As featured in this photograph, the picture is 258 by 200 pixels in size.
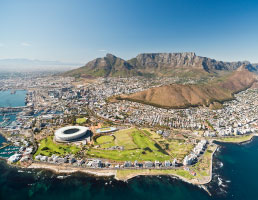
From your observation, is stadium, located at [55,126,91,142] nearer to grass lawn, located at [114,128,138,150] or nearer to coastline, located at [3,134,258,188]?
coastline, located at [3,134,258,188]

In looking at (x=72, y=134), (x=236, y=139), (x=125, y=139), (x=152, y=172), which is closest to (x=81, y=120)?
(x=72, y=134)

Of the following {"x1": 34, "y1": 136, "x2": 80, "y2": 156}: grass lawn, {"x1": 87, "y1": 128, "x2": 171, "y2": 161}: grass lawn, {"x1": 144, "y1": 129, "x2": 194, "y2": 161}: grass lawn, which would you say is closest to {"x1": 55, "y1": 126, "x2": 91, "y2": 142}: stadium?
{"x1": 34, "y1": 136, "x2": 80, "y2": 156}: grass lawn

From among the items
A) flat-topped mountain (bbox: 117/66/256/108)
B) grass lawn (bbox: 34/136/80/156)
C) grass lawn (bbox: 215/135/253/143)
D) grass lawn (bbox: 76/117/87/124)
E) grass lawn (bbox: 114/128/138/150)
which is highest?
flat-topped mountain (bbox: 117/66/256/108)

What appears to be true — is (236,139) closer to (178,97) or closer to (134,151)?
(134,151)

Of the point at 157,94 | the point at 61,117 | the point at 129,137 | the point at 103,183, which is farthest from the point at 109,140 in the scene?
the point at 157,94

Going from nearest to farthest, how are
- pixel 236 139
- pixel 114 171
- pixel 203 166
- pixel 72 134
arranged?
pixel 114 171, pixel 203 166, pixel 72 134, pixel 236 139
